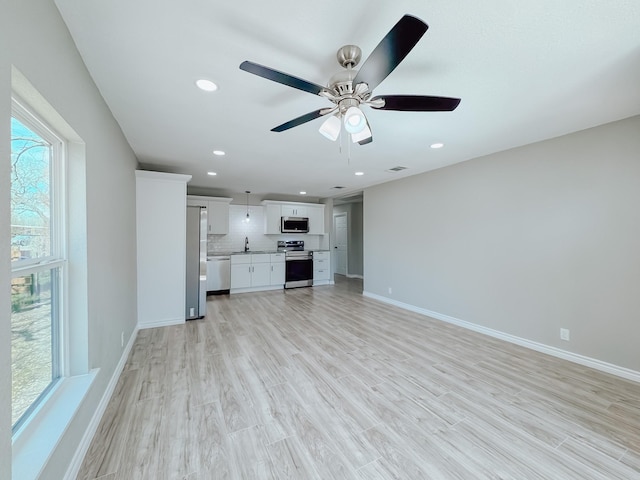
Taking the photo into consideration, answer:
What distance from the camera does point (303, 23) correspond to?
133 cm

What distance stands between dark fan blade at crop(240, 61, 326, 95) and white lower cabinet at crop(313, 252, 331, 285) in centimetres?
565

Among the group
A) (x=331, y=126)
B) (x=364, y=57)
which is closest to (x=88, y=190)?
(x=331, y=126)

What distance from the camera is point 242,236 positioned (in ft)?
Result: 21.8

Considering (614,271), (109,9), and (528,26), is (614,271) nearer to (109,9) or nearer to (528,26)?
(528,26)

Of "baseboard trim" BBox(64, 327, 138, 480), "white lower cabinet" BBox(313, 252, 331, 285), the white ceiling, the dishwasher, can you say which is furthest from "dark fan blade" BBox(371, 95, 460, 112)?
"white lower cabinet" BBox(313, 252, 331, 285)

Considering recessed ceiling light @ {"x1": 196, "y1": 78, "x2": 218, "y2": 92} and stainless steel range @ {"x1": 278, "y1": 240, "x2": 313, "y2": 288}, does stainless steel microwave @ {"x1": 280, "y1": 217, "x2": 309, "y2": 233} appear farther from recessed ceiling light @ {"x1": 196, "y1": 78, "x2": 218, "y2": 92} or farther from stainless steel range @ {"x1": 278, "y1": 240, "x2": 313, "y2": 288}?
recessed ceiling light @ {"x1": 196, "y1": 78, "x2": 218, "y2": 92}

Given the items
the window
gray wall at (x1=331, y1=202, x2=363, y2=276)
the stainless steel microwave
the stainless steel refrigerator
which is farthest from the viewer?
gray wall at (x1=331, y1=202, x2=363, y2=276)

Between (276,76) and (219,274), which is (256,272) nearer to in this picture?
(219,274)

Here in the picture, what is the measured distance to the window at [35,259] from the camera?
118 cm

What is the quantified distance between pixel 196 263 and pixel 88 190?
2.51m

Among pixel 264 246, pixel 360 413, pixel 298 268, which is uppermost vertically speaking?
pixel 264 246

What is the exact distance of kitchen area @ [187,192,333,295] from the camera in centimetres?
593

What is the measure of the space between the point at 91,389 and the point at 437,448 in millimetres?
2253

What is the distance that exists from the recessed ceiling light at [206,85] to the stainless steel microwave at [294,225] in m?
4.81
